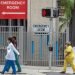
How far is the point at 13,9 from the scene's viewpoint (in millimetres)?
25859

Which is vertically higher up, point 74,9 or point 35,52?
point 74,9

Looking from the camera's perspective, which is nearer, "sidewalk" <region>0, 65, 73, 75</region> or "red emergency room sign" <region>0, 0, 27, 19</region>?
"sidewalk" <region>0, 65, 73, 75</region>

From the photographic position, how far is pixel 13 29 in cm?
2475

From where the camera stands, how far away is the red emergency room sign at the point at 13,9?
25.8 m

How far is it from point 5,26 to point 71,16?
5.23 metres

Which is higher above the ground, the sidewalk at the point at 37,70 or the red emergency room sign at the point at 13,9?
the red emergency room sign at the point at 13,9

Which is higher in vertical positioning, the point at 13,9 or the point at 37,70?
the point at 13,9

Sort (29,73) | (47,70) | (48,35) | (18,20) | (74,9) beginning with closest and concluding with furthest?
(29,73) → (47,70) → (48,35) → (18,20) → (74,9)

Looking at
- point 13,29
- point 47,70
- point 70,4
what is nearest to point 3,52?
point 13,29

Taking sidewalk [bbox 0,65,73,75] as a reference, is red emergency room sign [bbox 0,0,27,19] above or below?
above

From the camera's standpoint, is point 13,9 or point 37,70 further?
point 13,9

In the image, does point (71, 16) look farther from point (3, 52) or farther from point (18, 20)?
point (3, 52)

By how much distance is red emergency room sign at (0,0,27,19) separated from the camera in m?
25.8

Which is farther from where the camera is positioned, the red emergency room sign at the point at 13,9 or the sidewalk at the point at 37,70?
the red emergency room sign at the point at 13,9
